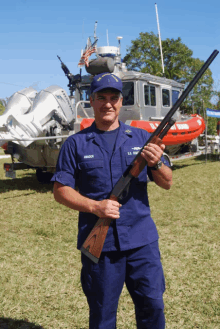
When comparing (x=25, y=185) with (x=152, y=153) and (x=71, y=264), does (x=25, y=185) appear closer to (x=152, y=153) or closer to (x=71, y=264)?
(x=71, y=264)

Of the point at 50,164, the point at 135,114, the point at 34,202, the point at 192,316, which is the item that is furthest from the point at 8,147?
the point at 192,316

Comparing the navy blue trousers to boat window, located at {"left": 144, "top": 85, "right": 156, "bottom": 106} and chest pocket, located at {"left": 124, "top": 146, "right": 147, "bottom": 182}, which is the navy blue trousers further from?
boat window, located at {"left": 144, "top": 85, "right": 156, "bottom": 106}

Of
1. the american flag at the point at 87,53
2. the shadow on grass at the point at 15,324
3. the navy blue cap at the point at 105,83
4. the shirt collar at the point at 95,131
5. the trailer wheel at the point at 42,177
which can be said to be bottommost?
the shadow on grass at the point at 15,324

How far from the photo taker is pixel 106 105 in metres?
2.08

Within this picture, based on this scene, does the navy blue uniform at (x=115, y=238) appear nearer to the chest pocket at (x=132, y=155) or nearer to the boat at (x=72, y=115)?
the chest pocket at (x=132, y=155)

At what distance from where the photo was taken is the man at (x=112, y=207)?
79.2 inches

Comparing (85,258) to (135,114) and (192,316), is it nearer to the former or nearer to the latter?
(192,316)

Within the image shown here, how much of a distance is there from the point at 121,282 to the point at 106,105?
1.09 meters

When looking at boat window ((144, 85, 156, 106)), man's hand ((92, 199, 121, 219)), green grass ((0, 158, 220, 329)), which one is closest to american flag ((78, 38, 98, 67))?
boat window ((144, 85, 156, 106))

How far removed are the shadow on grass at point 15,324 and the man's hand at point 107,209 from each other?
1608 millimetres

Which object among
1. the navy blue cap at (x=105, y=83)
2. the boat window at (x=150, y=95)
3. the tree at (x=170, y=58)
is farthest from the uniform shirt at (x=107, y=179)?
the tree at (x=170, y=58)

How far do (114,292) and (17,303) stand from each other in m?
1.66

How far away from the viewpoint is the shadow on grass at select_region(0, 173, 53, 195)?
8836mm

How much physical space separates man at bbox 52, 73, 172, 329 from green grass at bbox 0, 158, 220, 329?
110cm
